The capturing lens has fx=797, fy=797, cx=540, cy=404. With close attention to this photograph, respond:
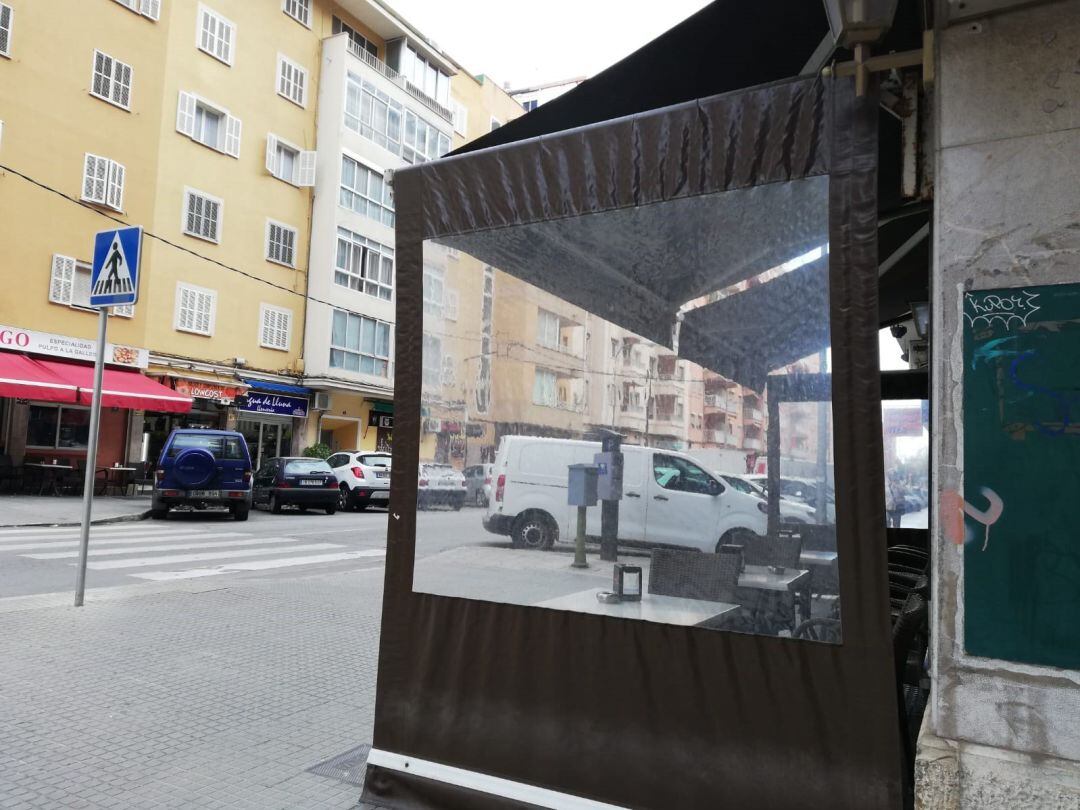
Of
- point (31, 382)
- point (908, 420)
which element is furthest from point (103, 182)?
point (908, 420)

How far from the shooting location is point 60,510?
16.3m

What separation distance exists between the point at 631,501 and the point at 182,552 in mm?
9689

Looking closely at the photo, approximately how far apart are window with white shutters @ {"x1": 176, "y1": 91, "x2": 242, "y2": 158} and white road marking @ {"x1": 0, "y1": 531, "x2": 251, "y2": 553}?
14159mm

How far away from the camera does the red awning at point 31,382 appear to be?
17188 millimetres

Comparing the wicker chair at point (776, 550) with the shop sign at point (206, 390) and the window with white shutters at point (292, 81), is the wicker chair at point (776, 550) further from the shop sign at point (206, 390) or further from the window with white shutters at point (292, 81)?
the window with white shutters at point (292, 81)

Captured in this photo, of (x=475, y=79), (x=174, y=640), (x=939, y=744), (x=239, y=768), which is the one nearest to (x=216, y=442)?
(x=174, y=640)

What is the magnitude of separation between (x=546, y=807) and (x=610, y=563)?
3.19ft

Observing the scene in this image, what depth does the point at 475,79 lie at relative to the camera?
119 ft

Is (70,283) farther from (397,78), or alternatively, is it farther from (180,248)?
(397,78)

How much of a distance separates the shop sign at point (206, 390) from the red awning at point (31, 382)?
4.07 m

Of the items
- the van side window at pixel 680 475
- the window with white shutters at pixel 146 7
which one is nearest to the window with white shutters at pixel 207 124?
the window with white shutters at pixel 146 7

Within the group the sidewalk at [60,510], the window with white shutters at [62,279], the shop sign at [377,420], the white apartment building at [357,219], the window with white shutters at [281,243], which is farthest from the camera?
the shop sign at [377,420]

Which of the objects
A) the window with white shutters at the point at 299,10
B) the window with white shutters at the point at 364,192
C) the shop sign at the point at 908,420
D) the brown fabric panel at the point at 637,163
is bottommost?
the shop sign at the point at 908,420

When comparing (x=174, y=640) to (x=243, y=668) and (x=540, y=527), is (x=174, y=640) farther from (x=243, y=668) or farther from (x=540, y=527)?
(x=540, y=527)
